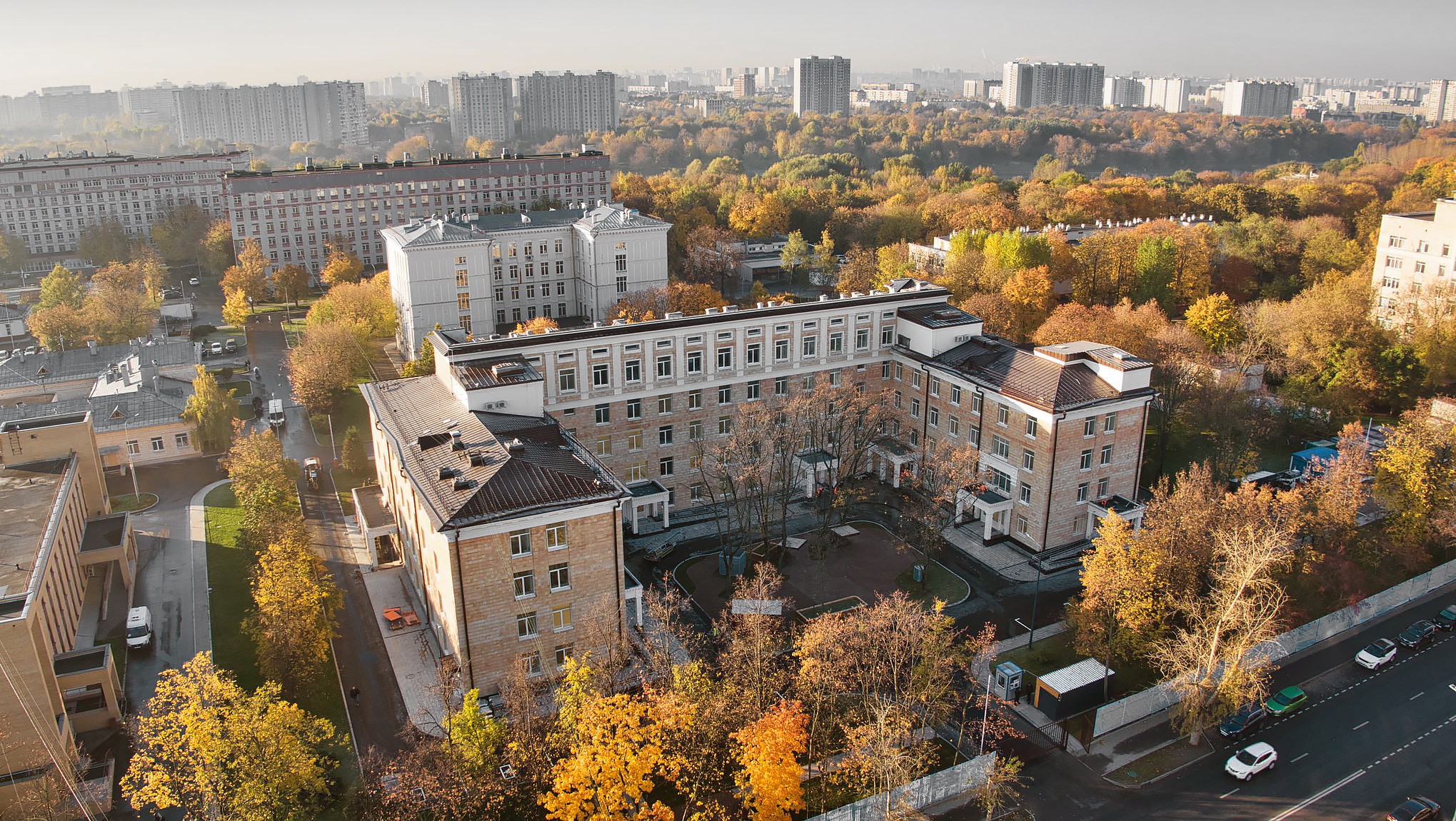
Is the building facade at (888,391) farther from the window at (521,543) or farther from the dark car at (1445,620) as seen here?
the dark car at (1445,620)

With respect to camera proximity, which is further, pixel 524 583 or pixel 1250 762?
pixel 524 583

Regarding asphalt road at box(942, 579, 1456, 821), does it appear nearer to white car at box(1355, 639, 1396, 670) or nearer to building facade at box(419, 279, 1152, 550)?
white car at box(1355, 639, 1396, 670)

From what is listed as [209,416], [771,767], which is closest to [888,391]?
[771,767]

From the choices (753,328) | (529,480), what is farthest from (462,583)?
(753,328)

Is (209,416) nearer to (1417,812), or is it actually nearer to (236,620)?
(236,620)

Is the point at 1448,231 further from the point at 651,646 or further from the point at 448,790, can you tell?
the point at 448,790

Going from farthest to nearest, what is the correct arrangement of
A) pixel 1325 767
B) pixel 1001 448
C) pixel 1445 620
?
pixel 1001 448 → pixel 1445 620 → pixel 1325 767
